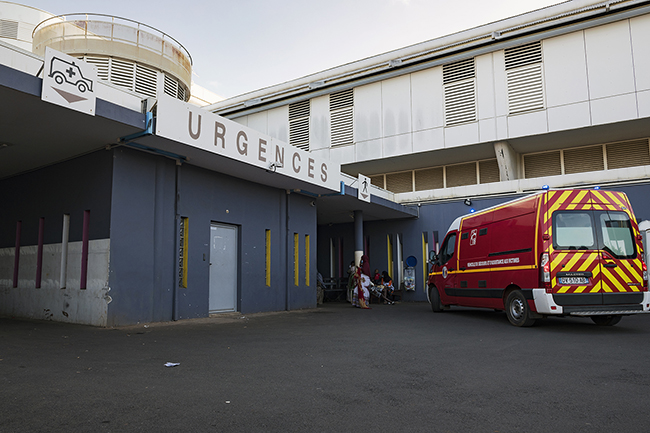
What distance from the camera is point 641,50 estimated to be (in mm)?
16453

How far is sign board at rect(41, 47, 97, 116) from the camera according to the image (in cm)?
674

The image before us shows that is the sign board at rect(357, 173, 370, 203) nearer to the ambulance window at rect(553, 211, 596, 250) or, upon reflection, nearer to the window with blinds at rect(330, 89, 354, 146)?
the window with blinds at rect(330, 89, 354, 146)

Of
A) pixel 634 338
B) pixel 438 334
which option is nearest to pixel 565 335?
pixel 634 338

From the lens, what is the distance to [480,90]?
19.4 meters

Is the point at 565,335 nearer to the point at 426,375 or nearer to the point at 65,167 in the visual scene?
the point at 426,375

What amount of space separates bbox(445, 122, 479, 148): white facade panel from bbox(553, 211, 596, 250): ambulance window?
37.7 ft

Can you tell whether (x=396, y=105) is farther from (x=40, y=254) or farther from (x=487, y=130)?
(x=40, y=254)

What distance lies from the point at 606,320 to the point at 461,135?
11909mm

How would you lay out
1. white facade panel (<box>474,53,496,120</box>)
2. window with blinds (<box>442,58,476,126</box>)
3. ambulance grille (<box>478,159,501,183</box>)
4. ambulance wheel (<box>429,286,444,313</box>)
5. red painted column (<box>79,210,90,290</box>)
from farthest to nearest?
ambulance grille (<box>478,159,501,183</box>) → window with blinds (<box>442,58,476,126</box>) → white facade panel (<box>474,53,496,120</box>) → ambulance wheel (<box>429,286,444,313</box>) → red painted column (<box>79,210,90,290</box>)

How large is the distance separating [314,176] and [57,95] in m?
7.13

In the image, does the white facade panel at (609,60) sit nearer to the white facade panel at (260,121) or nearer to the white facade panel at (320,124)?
the white facade panel at (320,124)

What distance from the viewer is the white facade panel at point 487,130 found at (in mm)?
18922

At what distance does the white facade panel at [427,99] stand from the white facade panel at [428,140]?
9.0 inches

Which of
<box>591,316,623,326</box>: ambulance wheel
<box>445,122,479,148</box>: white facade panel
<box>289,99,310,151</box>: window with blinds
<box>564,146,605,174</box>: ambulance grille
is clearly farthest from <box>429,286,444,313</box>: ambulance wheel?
<box>289,99,310,151</box>: window with blinds
